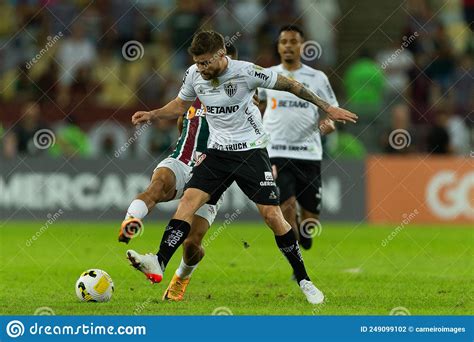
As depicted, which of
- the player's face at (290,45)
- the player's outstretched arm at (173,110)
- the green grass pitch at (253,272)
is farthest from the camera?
the player's face at (290,45)

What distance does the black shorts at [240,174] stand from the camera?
463 inches

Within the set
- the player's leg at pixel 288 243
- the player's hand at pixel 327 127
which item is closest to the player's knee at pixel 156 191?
the player's leg at pixel 288 243

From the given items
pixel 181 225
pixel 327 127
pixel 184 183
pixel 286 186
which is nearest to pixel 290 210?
pixel 286 186

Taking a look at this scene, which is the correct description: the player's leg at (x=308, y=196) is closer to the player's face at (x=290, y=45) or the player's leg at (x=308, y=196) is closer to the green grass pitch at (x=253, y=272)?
the green grass pitch at (x=253, y=272)

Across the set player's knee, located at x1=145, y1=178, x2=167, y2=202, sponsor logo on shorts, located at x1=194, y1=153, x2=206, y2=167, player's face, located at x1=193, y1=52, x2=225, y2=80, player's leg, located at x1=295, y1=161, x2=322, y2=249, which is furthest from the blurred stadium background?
player's face, located at x1=193, y1=52, x2=225, y2=80

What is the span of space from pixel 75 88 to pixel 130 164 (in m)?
2.56

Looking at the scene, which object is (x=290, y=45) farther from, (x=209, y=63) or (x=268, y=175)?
(x=209, y=63)

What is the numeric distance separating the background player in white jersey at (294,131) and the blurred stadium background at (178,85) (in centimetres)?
782

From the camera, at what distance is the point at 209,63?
11344 millimetres

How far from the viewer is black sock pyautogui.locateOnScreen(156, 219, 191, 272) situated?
11.6 metres

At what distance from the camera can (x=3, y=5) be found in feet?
87.9

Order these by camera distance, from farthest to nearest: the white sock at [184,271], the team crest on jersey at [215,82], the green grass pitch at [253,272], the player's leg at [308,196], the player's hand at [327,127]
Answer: the player's leg at [308,196]
the player's hand at [327,127]
the white sock at [184,271]
the green grass pitch at [253,272]
the team crest on jersey at [215,82]

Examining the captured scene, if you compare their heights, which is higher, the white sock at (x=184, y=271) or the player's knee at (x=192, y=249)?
the player's knee at (x=192, y=249)
